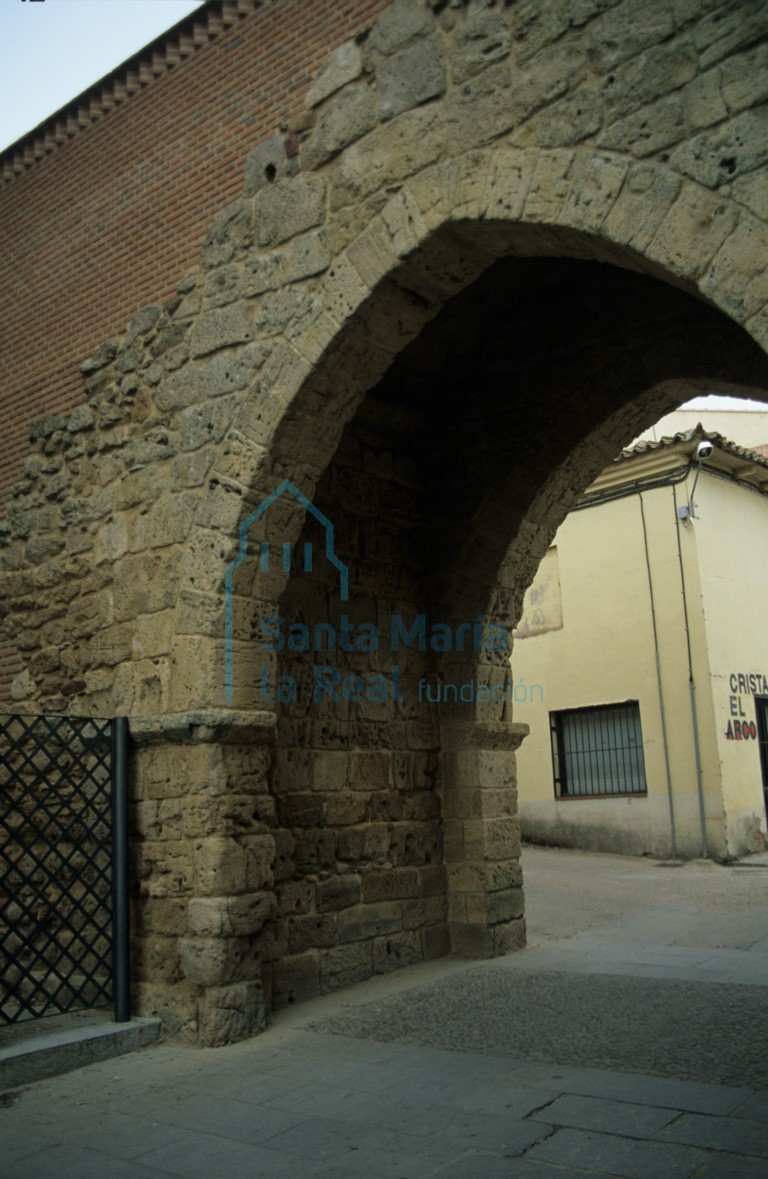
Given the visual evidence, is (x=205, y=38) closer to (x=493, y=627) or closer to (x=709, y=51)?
(x=709, y=51)

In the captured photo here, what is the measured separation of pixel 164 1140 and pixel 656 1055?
183cm

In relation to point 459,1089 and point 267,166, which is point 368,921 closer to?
point 459,1089

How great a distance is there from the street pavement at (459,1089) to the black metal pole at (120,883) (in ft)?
1.01

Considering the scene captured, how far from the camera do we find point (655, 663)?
11.5 m

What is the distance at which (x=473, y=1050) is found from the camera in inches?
161

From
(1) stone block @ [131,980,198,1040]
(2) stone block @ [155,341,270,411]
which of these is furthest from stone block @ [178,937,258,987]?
(2) stone block @ [155,341,270,411]

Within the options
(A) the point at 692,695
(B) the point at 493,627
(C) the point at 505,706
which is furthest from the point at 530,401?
(A) the point at 692,695

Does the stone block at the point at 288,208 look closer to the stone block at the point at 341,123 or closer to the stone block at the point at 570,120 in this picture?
the stone block at the point at 341,123

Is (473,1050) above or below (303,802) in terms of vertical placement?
below

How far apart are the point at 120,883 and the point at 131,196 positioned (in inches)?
141

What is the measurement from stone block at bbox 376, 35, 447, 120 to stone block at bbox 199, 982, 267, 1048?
383 cm

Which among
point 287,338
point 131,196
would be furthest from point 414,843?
point 131,196

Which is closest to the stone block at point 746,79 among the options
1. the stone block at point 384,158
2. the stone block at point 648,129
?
the stone block at point 648,129

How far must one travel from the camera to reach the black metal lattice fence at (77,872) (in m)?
4.43
